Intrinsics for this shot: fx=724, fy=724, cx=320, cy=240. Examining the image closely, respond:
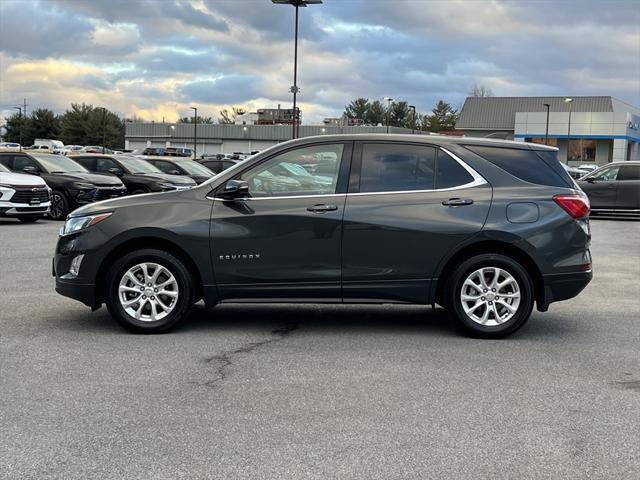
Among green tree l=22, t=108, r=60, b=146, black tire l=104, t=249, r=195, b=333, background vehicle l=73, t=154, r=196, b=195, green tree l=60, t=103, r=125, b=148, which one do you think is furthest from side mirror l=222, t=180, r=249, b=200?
green tree l=22, t=108, r=60, b=146

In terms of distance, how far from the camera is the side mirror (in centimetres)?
636

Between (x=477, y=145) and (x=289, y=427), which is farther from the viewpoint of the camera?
(x=477, y=145)

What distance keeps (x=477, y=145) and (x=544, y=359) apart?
205cm

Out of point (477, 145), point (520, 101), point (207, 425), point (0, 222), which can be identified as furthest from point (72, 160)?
point (520, 101)

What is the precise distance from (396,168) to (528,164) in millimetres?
1214

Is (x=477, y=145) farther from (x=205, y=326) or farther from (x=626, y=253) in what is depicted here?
(x=626, y=253)

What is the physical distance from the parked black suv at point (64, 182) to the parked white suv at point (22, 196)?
0.86 metres

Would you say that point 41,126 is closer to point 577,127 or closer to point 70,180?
point 577,127

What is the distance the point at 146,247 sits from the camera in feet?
21.5

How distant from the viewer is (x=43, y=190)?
16828mm

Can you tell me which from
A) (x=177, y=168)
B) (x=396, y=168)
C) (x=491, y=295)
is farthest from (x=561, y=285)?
(x=177, y=168)

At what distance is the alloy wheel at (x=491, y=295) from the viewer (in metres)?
6.40

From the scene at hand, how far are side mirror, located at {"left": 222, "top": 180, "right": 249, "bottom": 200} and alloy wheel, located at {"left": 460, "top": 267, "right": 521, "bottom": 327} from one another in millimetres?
2106

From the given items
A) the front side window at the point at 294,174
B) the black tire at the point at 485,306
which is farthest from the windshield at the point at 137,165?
the black tire at the point at 485,306
